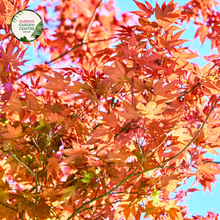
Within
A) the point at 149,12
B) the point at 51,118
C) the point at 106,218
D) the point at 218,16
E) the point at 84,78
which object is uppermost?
the point at 218,16

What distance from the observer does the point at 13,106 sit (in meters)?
0.78

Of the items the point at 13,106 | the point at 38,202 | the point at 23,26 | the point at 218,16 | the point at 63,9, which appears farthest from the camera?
the point at 63,9

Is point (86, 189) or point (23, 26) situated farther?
point (23, 26)

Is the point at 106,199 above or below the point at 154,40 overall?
below

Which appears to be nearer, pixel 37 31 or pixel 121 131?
pixel 121 131

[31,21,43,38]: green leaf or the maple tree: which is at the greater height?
[31,21,43,38]: green leaf

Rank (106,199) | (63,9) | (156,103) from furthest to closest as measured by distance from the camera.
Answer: (63,9)
(106,199)
(156,103)

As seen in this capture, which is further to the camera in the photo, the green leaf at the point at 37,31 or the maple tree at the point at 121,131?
the green leaf at the point at 37,31

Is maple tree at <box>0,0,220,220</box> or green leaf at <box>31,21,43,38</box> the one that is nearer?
maple tree at <box>0,0,220,220</box>

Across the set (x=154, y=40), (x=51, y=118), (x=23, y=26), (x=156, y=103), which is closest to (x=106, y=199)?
(x=51, y=118)

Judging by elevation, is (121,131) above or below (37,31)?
below

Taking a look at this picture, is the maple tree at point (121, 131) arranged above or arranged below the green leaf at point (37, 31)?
below

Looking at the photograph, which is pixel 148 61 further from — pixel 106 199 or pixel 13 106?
pixel 106 199

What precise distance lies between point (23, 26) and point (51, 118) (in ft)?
2.18
